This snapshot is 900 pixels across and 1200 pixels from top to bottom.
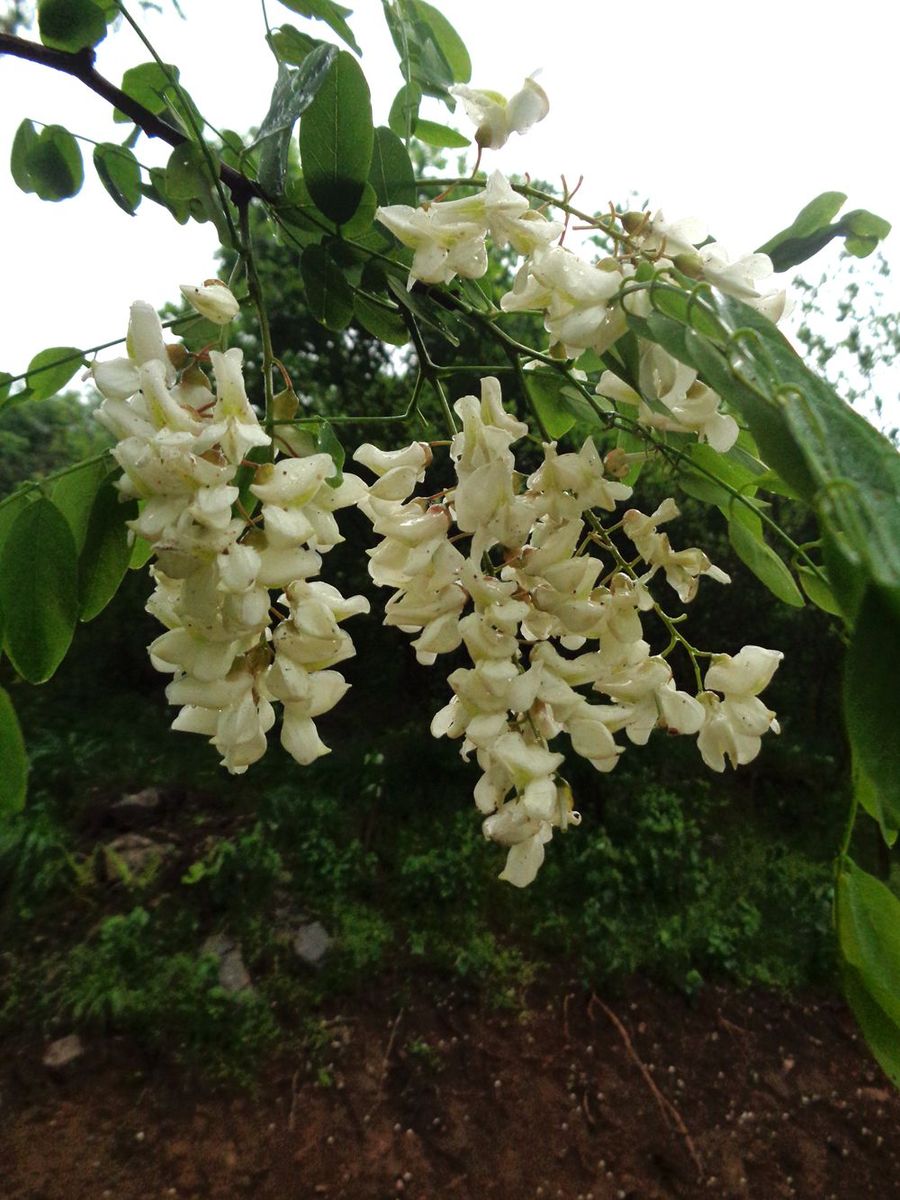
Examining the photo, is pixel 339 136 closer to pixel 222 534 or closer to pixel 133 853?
pixel 222 534

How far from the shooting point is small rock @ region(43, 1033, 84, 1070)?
124 cm

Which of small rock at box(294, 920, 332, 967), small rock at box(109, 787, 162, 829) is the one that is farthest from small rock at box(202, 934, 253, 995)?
small rock at box(109, 787, 162, 829)

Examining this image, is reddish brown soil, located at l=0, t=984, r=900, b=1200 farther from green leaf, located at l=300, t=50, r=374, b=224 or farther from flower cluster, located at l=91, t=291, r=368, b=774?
green leaf, located at l=300, t=50, r=374, b=224

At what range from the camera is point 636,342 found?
0.31 metres

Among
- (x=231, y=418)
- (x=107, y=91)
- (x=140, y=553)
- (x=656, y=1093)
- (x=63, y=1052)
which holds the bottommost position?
(x=656, y=1093)

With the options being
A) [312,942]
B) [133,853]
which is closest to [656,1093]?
[312,942]

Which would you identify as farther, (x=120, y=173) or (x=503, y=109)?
(x=120, y=173)

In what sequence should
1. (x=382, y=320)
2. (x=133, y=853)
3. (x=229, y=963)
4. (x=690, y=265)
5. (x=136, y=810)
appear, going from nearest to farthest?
(x=690, y=265), (x=382, y=320), (x=229, y=963), (x=133, y=853), (x=136, y=810)

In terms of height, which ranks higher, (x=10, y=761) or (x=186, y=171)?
(x=186, y=171)

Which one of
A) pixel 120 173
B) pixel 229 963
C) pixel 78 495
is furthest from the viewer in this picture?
pixel 229 963

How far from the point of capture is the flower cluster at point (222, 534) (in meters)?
0.30

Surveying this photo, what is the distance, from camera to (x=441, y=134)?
23.9 inches

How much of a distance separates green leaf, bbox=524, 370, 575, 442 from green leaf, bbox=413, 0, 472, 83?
274 mm

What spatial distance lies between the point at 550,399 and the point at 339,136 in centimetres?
17
